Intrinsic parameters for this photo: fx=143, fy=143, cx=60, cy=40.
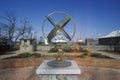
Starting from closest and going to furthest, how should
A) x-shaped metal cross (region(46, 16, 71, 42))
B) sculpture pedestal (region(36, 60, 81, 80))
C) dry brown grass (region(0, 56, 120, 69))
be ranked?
1. sculpture pedestal (region(36, 60, 81, 80))
2. x-shaped metal cross (region(46, 16, 71, 42))
3. dry brown grass (region(0, 56, 120, 69))

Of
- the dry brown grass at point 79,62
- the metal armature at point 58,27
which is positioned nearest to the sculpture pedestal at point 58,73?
the metal armature at point 58,27

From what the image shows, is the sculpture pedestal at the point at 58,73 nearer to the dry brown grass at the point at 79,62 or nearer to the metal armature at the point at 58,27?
the metal armature at the point at 58,27

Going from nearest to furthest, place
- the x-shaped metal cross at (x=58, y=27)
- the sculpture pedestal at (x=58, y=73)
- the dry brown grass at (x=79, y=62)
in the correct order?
the sculpture pedestal at (x=58, y=73), the x-shaped metal cross at (x=58, y=27), the dry brown grass at (x=79, y=62)

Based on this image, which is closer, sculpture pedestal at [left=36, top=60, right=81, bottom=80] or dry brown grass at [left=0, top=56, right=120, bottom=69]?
sculpture pedestal at [left=36, top=60, right=81, bottom=80]

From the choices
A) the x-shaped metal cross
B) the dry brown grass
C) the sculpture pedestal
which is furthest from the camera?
the dry brown grass

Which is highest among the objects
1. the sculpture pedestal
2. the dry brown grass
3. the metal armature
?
the metal armature

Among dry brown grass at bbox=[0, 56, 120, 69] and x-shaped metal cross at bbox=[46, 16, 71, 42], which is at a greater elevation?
x-shaped metal cross at bbox=[46, 16, 71, 42]

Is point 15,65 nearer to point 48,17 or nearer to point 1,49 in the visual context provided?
point 48,17

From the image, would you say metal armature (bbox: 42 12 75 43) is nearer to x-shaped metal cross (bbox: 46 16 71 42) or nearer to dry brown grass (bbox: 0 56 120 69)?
x-shaped metal cross (bbox: 46 16 71 42)

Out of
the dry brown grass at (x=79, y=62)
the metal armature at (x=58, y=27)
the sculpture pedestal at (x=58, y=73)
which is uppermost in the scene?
the metal armature at (x=58, y=27)

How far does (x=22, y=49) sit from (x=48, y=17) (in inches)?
938

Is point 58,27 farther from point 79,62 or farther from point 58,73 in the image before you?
point 79,62

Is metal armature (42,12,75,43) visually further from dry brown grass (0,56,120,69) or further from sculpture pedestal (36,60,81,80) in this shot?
dry brown grass (0,56,120,69)

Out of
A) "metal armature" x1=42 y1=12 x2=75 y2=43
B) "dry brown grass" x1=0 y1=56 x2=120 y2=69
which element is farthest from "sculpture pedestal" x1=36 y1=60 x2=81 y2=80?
"dry brown grass" x1=0 y1=56 x2=120 y2=69
